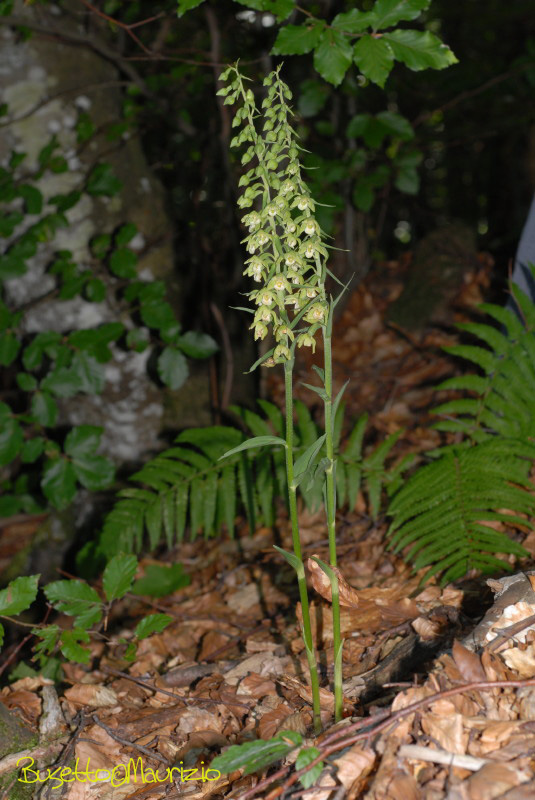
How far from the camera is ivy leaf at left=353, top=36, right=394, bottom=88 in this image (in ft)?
7.38

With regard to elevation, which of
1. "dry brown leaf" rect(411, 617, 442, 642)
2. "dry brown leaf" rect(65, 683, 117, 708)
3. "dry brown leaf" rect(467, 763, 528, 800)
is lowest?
"dry brown leaf" rect(65, 683, 117, 708)

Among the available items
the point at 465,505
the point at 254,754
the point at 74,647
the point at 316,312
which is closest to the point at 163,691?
the point at 74,647

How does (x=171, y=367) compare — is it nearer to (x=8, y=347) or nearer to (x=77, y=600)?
(x=8, y=347)

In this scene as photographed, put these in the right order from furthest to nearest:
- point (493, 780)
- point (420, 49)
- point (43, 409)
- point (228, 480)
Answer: point (43, 409) < point (228, 480) < point (420, 49) < point (493, 780)

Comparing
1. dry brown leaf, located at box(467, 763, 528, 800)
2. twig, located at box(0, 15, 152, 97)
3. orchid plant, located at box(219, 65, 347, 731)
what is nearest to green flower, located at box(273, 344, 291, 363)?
orchid plant, located at box(219, 65, 347, 731)

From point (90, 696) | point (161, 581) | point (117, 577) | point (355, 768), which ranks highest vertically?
point (355, 768)

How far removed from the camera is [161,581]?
10.3 ft

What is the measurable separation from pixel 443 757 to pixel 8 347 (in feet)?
8.78

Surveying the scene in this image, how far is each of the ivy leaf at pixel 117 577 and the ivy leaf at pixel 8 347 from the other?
1.49m

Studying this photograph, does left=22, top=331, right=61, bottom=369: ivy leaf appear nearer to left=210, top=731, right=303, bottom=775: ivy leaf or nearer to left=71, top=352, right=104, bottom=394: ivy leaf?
left=71, top=352, right=104, bottom=394: ivy leaf

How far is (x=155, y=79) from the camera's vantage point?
400cm

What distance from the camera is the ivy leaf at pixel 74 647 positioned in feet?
6.56

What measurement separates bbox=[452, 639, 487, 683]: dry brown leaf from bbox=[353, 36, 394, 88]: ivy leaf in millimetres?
1805

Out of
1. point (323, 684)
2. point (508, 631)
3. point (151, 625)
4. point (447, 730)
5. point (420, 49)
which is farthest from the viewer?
point (420, 49)
